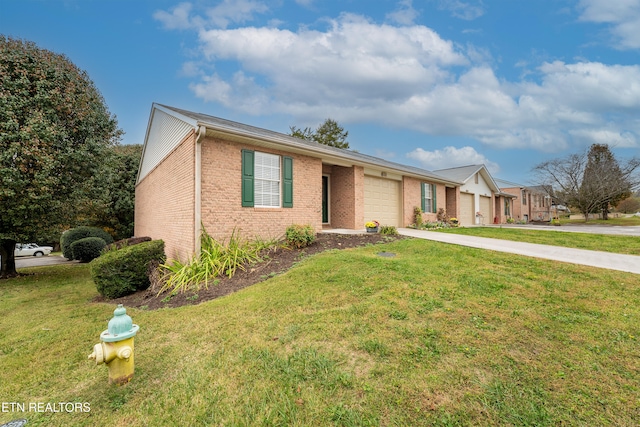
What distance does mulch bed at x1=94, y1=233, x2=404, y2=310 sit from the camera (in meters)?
5.76

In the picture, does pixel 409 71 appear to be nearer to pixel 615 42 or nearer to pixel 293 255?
pixel 615 42

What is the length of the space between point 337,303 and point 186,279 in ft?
13.1

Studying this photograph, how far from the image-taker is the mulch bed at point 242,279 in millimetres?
5758

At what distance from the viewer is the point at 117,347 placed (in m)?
2.67

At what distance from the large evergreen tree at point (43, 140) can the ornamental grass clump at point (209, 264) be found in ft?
18.2

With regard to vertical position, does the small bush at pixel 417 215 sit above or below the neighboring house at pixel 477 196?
below

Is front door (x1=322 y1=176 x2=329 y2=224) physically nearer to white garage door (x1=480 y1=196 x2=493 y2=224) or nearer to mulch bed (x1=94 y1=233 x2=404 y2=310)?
mulch bed (x1=94 y1=233 x2=404 y2=310)

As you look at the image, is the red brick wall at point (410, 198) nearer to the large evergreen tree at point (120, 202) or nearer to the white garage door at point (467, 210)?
the white garage door at point (467, 210)

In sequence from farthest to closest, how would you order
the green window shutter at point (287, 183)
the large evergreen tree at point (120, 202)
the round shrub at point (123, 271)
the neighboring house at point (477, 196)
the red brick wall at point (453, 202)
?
the neighboring house at point (477, 196) → the large evergreen tree at point (120, 202) → the red brick wall at point (453, 202) → the green window shutter at point (287, 183) → the round shrub at point (123, 271)

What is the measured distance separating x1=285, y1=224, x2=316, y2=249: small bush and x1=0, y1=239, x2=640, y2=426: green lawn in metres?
2.85

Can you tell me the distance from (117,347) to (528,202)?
40080mm

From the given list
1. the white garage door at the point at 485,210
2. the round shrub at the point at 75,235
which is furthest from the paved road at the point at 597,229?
the round shrub at the point at 75,235

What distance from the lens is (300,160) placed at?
32.0 ft

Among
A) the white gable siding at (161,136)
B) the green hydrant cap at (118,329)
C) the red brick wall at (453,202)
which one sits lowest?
the green hydrant cap at (118,329)
